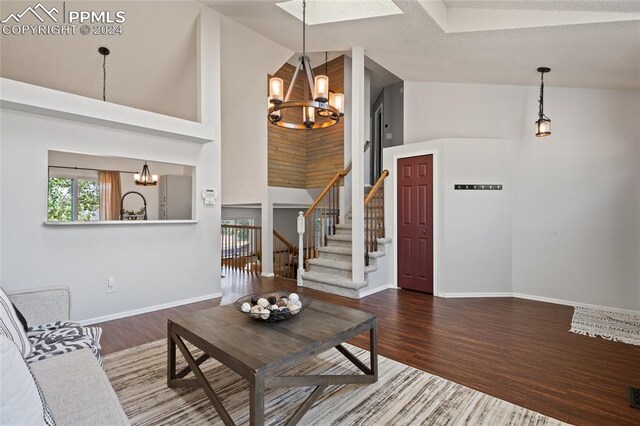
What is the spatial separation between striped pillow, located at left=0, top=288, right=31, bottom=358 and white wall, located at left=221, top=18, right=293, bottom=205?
4.41m

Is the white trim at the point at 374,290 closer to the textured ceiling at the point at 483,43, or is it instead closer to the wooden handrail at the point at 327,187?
the wooden handrail at the point at 327,187

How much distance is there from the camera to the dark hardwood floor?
2.20 meters

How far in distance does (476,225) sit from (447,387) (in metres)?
3.07

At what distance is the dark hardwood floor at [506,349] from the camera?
220 cm

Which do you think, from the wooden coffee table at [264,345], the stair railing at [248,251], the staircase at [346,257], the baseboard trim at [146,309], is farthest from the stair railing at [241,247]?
the wooden coffee table at [264,345]

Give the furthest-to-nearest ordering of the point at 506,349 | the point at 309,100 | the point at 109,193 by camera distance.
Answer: the point at 109,193 → the point at 506,349 → the point at 309,100

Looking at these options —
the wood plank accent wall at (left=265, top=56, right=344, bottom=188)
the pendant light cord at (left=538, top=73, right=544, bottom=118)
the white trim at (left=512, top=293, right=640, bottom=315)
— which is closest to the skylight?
the pendant light cord at (left=538, top=73, right=544, bottom=118)

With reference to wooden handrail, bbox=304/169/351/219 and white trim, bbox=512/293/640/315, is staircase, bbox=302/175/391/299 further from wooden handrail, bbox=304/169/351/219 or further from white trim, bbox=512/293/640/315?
white trim, bbox=512/293/640/315

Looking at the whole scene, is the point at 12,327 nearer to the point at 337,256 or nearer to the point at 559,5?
the point at 337,256

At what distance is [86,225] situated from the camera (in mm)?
3553

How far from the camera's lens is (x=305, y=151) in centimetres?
765

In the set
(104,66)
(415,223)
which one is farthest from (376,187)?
(104,66)

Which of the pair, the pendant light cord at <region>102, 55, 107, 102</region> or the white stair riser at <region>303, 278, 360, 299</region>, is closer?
the pendant light cord at <region>102, 55, 107, 102</region>

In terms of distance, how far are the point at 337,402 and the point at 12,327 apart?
1964 millimetres
